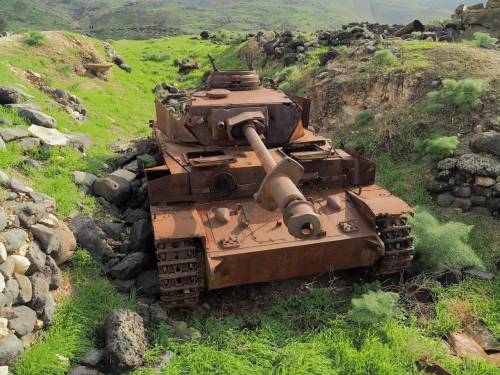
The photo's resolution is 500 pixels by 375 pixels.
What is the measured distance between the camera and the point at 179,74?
76.9 feet

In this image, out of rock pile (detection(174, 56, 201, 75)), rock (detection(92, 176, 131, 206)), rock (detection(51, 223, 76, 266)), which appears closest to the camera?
rock (detection(51, 223, 76, 266))

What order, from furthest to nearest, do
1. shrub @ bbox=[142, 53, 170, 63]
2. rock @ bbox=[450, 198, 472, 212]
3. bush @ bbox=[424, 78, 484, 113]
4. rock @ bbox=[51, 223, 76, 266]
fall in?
shrub @ bbox=[142, 53, 170, 63] < bush @ bbox=[424, 78, 484, 113] < rock @ bbox=[450, 198, 472, 212] < rock @ bbox=[51, 223, 76, 266]

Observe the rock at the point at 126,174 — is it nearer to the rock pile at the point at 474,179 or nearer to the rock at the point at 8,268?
the rock at the point at 8,268

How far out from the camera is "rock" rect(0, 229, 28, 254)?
5.25 meters

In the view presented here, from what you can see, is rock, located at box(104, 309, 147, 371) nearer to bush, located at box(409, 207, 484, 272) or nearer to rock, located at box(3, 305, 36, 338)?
rock, located at box(3, 305, 36, 338)

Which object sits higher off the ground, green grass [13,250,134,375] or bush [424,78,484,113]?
bush [424,78,484,113]

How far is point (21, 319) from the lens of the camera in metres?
4.90

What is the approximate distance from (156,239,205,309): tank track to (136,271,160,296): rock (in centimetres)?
81

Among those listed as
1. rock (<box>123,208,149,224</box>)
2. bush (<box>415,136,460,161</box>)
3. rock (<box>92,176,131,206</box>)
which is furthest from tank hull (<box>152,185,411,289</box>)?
bush (<box>415,136,460,161</box>)

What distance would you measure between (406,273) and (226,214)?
2897 mm

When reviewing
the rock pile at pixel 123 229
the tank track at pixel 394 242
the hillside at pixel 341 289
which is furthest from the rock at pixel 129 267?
the tank track at pixel 394 242

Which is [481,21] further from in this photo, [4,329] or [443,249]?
[4,329]

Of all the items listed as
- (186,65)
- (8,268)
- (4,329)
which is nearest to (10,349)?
(4,329)

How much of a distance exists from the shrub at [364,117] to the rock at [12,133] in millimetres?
7830
